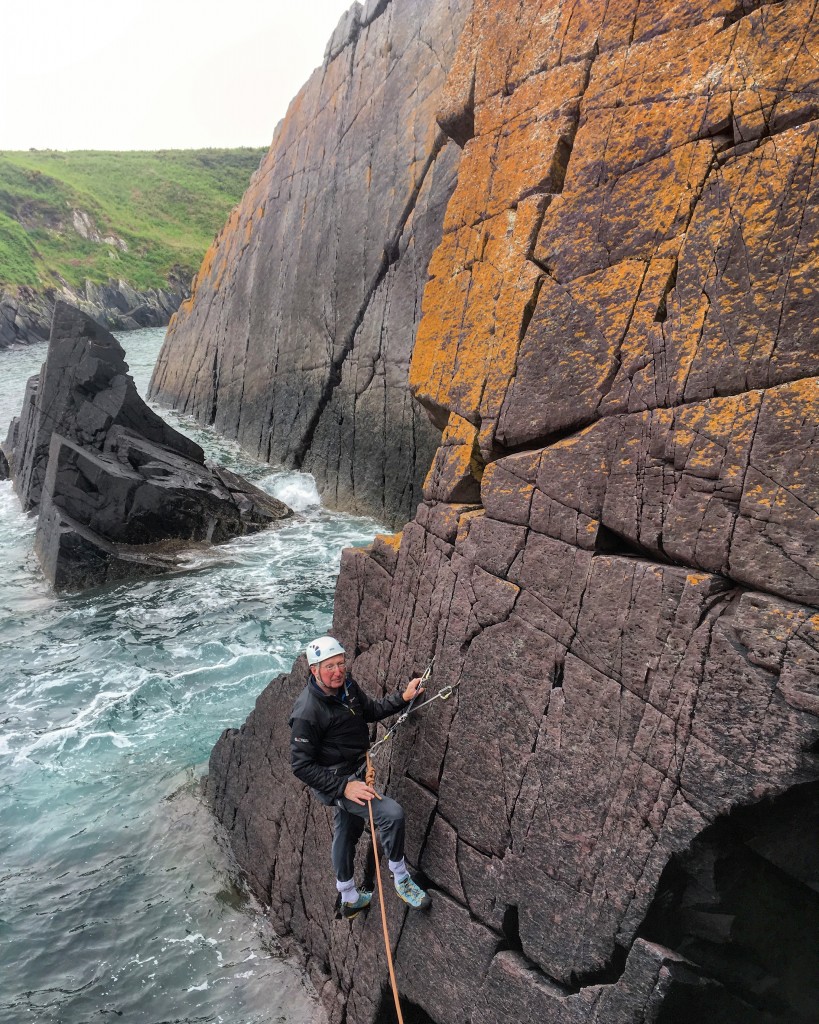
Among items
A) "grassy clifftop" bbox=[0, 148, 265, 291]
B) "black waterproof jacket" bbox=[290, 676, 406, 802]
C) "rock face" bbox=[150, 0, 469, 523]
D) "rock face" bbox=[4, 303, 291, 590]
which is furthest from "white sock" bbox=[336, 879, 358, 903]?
"grassy clifftop" bbox=[0, 148, 265, 291]

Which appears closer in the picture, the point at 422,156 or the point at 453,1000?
the point at 453,1000

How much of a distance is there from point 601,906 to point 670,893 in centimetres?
55

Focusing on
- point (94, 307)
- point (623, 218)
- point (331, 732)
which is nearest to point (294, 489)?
point (331, 732)

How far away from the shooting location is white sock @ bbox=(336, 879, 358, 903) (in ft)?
22.4

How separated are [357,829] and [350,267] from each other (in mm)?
18668

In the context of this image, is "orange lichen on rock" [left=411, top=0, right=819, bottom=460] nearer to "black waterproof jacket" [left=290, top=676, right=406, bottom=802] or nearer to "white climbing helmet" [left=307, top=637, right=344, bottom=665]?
"white climbing helmet" [left=307, top=637, right=344, bottom=665]

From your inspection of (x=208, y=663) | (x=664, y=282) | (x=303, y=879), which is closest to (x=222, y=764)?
(x=303, y=879)

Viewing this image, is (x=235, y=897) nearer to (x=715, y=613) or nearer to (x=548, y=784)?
(x=548, y=784)

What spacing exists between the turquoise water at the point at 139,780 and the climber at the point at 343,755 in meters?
2.17

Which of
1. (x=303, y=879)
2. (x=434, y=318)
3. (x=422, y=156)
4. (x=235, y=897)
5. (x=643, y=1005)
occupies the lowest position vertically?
(x=235, y=897)

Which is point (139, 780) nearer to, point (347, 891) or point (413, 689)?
point (347, 891)

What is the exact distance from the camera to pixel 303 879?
7.98m

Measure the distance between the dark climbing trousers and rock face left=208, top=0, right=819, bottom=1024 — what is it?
16.7 inches

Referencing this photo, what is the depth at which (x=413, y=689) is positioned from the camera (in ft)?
22.3
